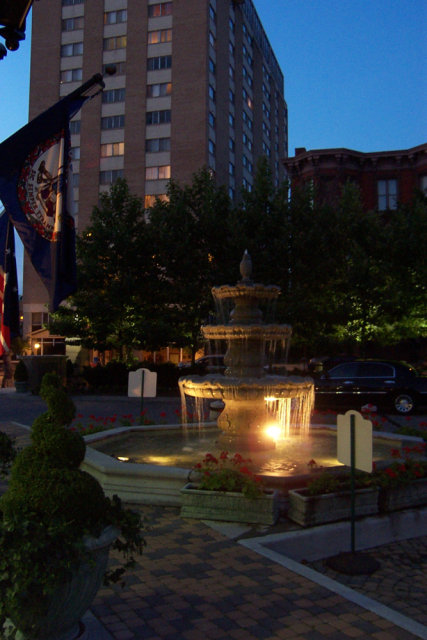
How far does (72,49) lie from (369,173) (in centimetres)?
3060

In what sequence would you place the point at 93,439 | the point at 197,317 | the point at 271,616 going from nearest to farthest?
1. the point at 271,616
2. the point at 93,439
3. the point at 197,317

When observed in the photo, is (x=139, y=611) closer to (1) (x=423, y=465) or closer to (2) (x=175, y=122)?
(1) (x=423, y=465)

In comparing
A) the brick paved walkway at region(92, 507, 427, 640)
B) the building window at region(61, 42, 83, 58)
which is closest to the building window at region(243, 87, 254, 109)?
the building window at region(61, 42, 83, 58)

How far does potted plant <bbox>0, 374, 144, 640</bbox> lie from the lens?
331 centimetres

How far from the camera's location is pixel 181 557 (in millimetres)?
5680

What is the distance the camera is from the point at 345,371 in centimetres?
1948

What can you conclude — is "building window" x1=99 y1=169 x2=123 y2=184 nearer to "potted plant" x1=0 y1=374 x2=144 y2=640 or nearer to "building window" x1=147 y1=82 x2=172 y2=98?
"building window" x1=147 y1=82 x2=172 y2=98

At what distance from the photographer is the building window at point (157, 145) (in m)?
48.5

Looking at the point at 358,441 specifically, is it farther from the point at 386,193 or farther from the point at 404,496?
the point at 386,193

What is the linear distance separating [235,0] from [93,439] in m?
58.0

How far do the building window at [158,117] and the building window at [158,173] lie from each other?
415 centimetres

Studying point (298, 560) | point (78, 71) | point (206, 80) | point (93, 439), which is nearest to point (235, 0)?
point (206, 80)

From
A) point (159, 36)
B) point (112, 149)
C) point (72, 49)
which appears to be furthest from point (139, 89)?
point (72, 49)

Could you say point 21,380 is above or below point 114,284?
below
